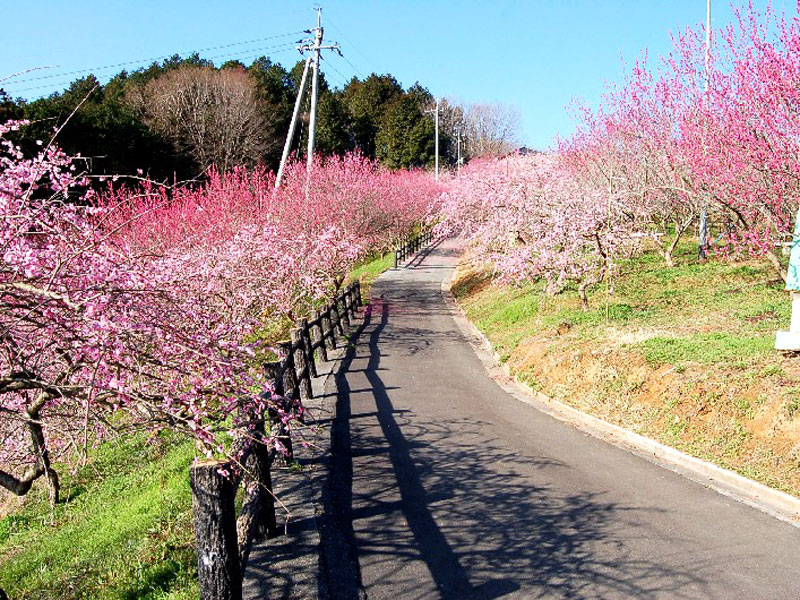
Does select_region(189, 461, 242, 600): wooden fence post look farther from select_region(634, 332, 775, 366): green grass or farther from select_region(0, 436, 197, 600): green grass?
select_region(634, 332, 775, 366): green grass

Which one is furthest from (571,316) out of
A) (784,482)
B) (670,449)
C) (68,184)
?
(68,184)

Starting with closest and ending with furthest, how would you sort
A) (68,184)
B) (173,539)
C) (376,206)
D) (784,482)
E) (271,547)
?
(68,184) → (271,547) → (173,539) → (784,482) → (376,206)

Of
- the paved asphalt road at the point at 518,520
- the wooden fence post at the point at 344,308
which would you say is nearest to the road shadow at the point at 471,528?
the paved asphalt road at the point at 518,520

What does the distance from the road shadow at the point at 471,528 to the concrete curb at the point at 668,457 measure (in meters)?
1.25

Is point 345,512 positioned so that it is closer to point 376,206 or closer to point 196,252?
point 196,252

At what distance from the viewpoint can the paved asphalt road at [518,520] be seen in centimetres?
519

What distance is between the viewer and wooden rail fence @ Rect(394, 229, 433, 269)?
34631 mm

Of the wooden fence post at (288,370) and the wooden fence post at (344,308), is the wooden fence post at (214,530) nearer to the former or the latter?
the wooden fence post at (288,370)

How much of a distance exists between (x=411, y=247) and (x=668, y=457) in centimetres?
3121

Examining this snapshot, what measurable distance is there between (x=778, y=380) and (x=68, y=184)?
805 centimetres

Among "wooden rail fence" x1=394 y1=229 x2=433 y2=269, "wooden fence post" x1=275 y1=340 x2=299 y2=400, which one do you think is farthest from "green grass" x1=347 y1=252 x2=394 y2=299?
"wooden fence post" x1=275 y1=340 x2=299 y2=400

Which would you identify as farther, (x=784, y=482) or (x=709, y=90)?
(x=709, y=90)

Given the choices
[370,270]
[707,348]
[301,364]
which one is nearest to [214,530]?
[301,364]

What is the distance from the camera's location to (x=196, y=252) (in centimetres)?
1450
